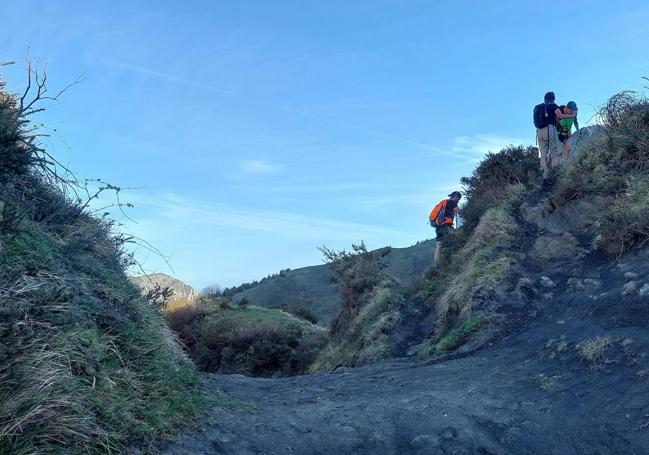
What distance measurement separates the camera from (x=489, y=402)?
6.41 m

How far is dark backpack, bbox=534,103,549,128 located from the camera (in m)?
12.9

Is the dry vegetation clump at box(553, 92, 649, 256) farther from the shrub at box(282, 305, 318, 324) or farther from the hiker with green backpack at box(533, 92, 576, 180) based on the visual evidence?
the shrub at box(282, 305, 318, 324)

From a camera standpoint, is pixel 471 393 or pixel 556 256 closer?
pixel 471 393

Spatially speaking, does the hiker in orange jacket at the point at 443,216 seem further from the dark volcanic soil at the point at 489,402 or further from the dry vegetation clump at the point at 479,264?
the dark volcanic soil at the point at 489,402

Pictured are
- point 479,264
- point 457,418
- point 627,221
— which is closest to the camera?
point 457,418

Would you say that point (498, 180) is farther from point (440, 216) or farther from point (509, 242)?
point (509, 242)

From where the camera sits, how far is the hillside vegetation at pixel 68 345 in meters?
4.16

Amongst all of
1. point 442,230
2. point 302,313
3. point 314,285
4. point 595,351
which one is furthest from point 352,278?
point 314,285

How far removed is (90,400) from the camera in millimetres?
4578

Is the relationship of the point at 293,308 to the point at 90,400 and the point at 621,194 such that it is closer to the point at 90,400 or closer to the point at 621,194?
the point at 621,194

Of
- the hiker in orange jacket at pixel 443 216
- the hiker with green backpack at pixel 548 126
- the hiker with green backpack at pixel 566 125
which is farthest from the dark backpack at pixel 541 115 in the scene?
the hiker in orange jacket at pixel 443 216

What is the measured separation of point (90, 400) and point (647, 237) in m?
7.57

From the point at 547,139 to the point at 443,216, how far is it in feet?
9.11

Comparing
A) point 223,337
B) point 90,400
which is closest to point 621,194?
point 90,400
